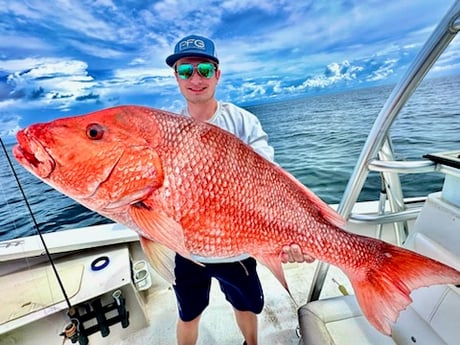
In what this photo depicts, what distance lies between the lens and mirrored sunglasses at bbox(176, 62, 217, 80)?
1.03 m

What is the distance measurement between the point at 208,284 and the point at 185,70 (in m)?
1.03

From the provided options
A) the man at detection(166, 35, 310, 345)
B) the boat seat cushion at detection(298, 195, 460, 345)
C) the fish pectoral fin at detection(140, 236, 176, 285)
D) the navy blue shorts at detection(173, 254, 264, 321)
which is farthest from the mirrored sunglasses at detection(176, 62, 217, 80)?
the boat seat cushion at detection(298, 195, 460, 345)

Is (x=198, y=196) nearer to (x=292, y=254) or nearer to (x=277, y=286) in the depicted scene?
(x=292, y=254)

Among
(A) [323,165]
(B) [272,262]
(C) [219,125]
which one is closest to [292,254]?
(B) [272,262]

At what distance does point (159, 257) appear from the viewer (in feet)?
2.32

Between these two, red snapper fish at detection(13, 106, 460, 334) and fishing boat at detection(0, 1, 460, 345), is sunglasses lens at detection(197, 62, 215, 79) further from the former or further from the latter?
fishing boat at detection(0, 1, 460, 345)

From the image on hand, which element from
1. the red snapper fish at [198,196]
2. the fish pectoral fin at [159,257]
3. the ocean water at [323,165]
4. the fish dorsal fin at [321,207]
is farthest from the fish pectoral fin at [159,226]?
the ocean water at [323,165]

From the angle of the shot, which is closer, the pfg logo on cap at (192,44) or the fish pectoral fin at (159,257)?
the fish pectoral fin at (159,257)

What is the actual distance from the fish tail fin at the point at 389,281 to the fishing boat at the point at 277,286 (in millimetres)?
319

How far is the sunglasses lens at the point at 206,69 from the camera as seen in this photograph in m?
1.03

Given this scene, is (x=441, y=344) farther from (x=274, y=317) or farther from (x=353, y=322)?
(x=274, y=317)

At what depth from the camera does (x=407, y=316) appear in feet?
3.37

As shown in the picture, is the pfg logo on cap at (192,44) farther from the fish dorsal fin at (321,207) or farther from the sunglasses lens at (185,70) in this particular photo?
the fish dorsal fin at (321,207)

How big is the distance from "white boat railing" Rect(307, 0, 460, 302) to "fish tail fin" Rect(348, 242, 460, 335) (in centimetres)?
41
